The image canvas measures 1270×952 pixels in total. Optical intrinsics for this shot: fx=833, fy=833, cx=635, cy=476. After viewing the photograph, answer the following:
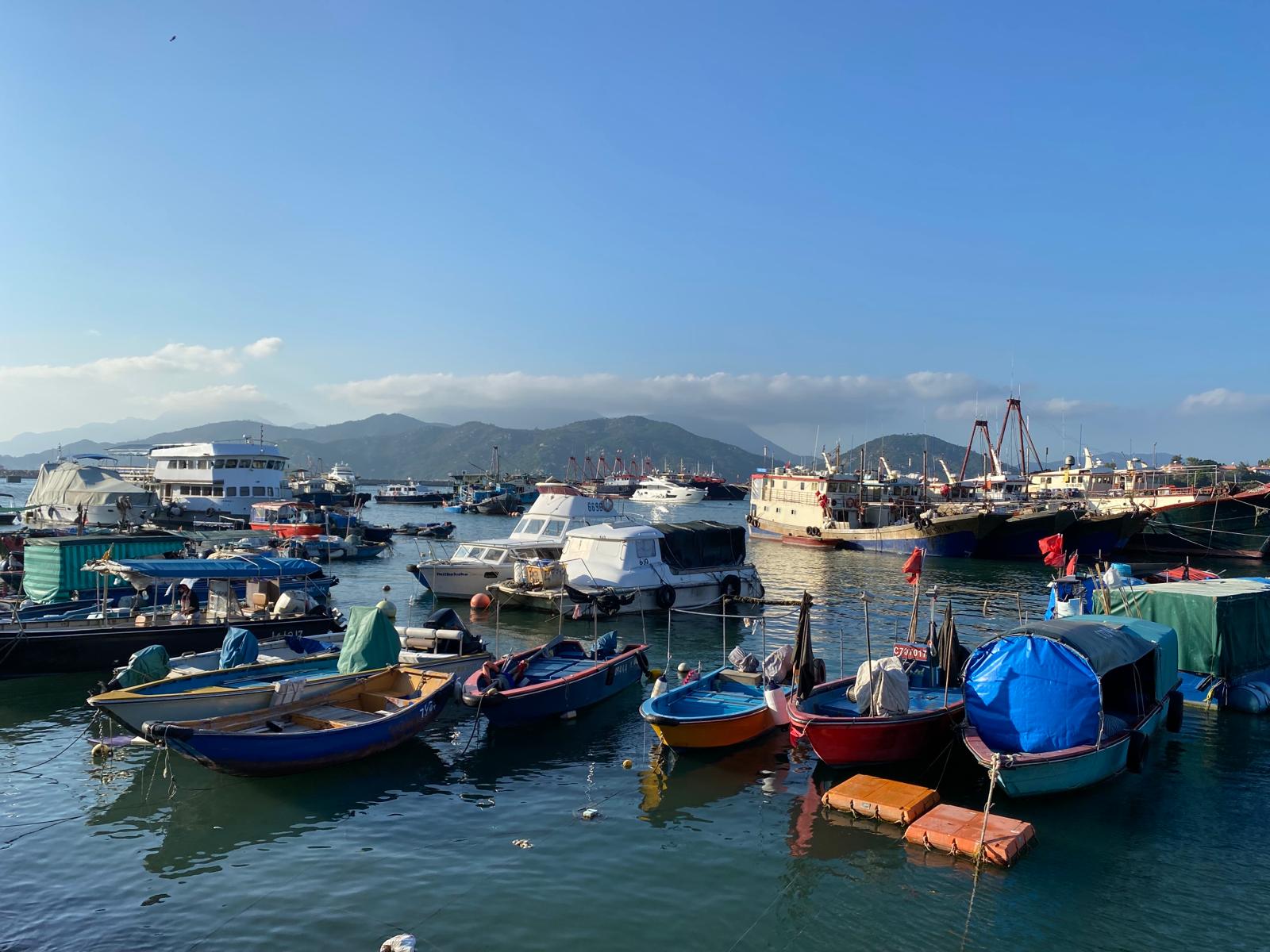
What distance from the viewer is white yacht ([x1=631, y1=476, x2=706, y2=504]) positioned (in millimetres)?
172625

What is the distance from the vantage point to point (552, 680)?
20078 mm

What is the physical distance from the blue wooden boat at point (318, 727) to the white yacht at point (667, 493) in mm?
153647

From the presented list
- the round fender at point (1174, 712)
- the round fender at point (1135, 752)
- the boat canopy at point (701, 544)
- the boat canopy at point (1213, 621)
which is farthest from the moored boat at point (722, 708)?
the boat canopy at point (701, 544)

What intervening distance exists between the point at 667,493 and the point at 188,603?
150m

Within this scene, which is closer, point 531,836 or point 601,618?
point 531,836

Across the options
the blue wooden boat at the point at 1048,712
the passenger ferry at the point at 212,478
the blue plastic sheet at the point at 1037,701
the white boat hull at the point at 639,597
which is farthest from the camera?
the passenger ferry at the point at 212,478

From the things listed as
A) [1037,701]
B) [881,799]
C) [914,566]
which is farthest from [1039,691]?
[914,566]

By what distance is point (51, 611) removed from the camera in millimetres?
26469

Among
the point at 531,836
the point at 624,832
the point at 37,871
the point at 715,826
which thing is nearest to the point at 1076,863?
the point at 715,826

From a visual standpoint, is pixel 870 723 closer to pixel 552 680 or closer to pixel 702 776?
pixel 702 776

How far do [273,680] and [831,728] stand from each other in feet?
41.6

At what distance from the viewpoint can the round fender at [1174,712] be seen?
18.8 meters

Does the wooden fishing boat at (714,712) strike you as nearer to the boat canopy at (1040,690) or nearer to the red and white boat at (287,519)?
the boat canopy at (1040,690)

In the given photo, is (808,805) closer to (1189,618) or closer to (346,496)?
(1189,618)
